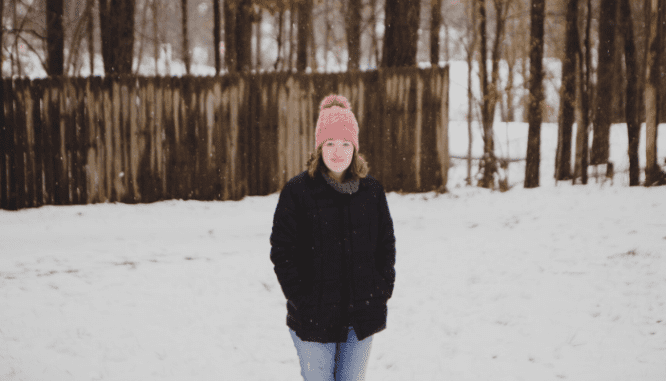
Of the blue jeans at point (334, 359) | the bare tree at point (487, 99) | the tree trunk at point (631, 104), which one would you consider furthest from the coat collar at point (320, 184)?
the tree trunk at point (631, 104)

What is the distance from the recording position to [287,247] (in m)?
2.27

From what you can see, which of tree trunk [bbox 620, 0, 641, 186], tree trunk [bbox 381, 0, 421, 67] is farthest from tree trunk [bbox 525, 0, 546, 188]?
tree trunk [bbox 381, 0, 421, 67]

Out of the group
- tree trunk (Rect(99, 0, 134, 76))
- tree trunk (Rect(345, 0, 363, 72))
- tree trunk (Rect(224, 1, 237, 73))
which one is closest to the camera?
tree trunk (Rect(99, 0, 134, 76))

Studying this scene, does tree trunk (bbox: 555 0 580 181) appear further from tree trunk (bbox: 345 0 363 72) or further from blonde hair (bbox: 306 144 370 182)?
blonde hair (bbox: 306 144 370 182)

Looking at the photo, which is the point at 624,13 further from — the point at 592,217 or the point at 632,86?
the point at 592,217

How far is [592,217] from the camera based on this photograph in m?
7.88

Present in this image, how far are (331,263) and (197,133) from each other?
7.92m

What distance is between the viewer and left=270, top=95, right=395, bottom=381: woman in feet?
7.41

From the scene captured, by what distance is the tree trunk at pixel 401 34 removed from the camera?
10.8 meters

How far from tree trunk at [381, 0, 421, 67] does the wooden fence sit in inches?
40.0

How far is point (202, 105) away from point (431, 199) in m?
4.72

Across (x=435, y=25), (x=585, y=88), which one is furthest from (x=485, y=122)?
(x=435, y=25)

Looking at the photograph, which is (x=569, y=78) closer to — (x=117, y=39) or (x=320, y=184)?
(x=117, y=39)

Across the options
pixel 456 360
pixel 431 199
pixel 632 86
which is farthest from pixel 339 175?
pixel 632 86
